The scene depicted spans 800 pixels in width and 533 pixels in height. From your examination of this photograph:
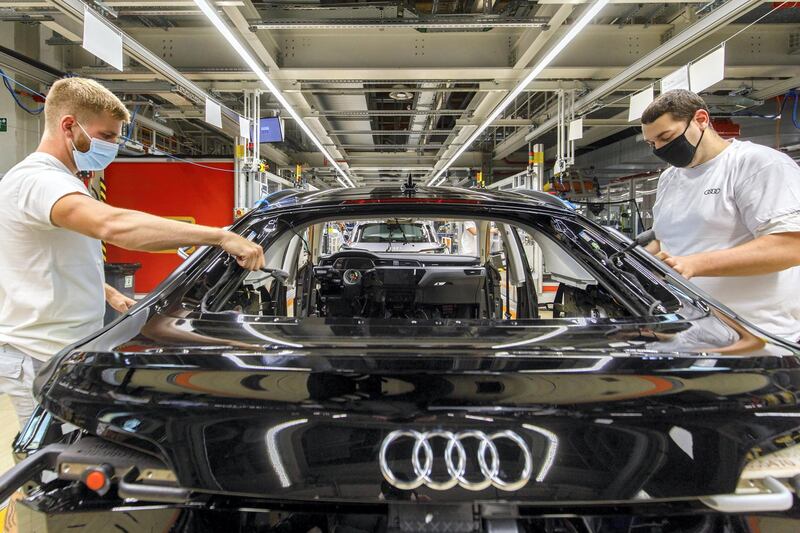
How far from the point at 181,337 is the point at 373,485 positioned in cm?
52

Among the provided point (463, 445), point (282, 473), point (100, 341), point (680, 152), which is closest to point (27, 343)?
point (100, 341)

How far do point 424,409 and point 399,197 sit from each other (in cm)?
106

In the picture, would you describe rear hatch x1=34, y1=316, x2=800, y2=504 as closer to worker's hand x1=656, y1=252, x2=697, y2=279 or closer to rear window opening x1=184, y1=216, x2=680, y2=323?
rear window opening x1=184, y1=216, x2=680, y2=323

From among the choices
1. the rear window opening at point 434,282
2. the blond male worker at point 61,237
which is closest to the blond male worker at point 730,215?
the rear window opening at point 434,282

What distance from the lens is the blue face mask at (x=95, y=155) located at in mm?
1735

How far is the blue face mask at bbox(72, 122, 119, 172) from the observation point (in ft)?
5.69

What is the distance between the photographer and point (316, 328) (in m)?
1.10

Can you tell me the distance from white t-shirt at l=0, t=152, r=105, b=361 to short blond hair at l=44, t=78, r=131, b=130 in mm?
167

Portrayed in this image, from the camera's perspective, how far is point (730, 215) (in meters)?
1.92

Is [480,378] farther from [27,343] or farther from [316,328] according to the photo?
[27,343]

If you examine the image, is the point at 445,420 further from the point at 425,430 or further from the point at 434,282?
the point at 434,282

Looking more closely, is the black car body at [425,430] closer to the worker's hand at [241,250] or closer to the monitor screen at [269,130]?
the worker's hand at [241,250]

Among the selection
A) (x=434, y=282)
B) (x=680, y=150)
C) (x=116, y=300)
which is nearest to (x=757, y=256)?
(x=680, y=150)

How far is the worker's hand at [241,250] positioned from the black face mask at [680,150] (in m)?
1.82
